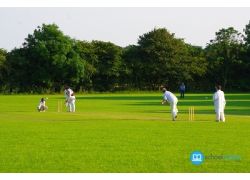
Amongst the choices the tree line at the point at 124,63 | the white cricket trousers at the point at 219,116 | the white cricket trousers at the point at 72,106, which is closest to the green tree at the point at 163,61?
the tree line at the point at 124,63

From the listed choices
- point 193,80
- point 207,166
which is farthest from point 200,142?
point 193,80

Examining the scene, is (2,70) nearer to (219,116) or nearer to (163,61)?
(163,61)

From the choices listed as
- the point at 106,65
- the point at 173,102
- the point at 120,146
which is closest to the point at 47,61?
the point at 106,65

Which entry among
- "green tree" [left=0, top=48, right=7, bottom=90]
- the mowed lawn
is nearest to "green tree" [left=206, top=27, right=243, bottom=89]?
"green tree" [left=0, top=48, right=7, bottom=90]

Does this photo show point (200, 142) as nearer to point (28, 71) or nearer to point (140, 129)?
point (140, 129)

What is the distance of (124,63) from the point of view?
303 ft

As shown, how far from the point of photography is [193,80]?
95750 millimetres

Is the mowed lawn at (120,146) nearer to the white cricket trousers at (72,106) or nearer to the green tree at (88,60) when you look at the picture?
the white cricket trousers at (72,106)

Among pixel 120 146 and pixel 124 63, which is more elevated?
pixel 124 63

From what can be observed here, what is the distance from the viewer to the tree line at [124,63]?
8650cm

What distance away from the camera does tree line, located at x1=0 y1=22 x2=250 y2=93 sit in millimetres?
86500

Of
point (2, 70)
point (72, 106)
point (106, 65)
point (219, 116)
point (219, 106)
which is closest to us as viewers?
point (219, 116)

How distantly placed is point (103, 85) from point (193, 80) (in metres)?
14.8

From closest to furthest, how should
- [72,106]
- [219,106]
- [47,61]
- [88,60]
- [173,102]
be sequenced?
[219,106] < [173,102] < [72,106] < [47,61] < [88,60]
